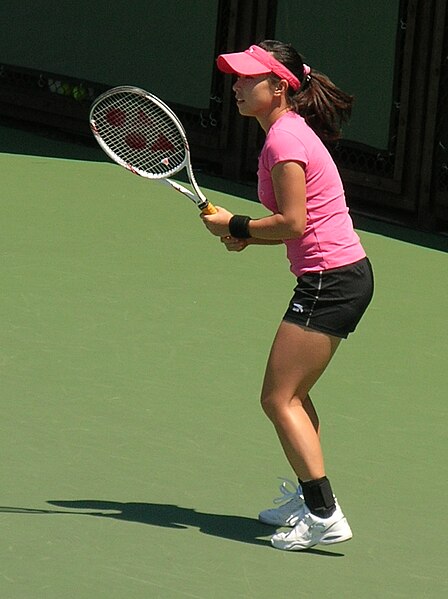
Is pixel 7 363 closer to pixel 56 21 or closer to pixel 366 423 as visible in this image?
pixel 366 423

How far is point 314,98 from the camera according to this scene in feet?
18.2

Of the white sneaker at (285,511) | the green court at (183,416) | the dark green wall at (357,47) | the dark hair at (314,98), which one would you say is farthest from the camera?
the dark green wall at (357,47)

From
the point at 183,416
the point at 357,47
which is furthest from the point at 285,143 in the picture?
the point at 357,47

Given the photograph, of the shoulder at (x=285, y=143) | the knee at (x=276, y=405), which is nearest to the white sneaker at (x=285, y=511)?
the knee at (x=276, y=405)

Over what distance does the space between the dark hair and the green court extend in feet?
4.69

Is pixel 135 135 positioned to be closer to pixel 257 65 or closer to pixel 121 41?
pixel 257 65

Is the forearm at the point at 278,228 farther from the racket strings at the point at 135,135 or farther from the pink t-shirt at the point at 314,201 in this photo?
the racket strings at the point at 135,135

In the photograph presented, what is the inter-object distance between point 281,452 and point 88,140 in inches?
254

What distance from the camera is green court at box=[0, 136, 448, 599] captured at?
208 inches

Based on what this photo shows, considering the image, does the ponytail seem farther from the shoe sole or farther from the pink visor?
the shoe sole

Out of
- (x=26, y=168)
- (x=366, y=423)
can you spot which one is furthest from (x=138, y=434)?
(x=26, y=168)

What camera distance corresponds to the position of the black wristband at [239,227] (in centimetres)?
544

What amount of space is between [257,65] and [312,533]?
164 cm

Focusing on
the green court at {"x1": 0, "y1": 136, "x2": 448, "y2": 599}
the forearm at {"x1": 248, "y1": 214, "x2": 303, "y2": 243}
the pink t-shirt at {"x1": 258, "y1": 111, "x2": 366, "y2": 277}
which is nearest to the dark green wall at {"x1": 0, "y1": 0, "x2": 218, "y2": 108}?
the green court at {"x1": 0, "y1": 136, "x2": 448, "y2": 599}
